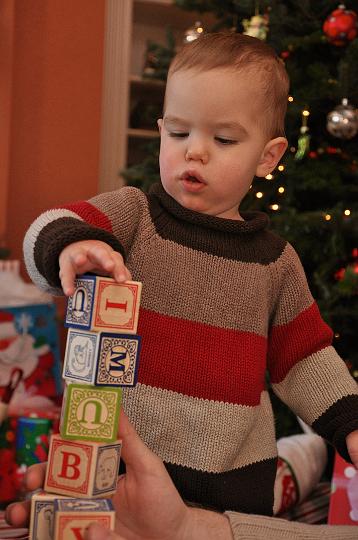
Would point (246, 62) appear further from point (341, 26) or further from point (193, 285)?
point (341, 26)

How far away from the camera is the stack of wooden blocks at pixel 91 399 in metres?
0.82

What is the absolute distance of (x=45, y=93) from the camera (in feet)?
11.2

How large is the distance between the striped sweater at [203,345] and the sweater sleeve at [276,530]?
39mm

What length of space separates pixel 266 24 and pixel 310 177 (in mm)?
468

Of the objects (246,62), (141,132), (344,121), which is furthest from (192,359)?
(141,132)

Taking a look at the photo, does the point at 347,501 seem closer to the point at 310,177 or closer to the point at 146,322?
the point at 146,322

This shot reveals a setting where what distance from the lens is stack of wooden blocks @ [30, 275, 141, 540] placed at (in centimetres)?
82

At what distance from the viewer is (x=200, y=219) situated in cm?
115

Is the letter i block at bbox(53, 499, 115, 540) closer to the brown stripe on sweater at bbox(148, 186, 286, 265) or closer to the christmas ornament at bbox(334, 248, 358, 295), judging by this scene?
the brown stripe on sweater at bbox(148, 186, 286, 265)

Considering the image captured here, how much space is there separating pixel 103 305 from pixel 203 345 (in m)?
0.33

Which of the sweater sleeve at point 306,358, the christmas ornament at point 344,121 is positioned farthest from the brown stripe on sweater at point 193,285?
the christmas ornament at point 344,121

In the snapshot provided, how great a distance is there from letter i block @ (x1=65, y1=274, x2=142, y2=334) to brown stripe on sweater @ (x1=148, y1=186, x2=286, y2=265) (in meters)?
0.31

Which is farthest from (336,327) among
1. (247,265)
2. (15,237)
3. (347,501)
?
(15,237)

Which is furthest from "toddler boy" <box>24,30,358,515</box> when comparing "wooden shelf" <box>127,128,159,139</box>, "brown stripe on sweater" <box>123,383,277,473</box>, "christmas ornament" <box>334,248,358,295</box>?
"wooden shelf" <box>127,128,159,139</box>
